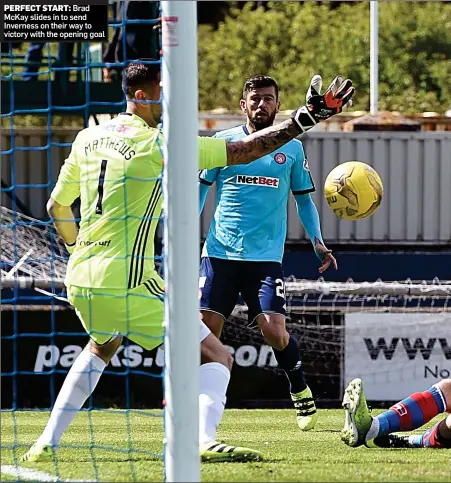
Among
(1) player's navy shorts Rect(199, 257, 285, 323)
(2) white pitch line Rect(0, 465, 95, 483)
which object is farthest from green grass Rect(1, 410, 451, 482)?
(1) player's navy shorts Rect(199, 257, 285, 323)

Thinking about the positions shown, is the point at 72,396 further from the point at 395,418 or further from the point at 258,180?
the point at 258,180

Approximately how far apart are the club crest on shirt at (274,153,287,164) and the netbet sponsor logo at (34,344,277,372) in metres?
4.02

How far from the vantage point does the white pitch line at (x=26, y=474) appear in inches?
215

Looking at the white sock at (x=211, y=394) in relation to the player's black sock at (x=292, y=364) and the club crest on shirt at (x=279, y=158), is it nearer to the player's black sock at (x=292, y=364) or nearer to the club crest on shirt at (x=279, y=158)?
the player's black sock at (x=292, y=364)

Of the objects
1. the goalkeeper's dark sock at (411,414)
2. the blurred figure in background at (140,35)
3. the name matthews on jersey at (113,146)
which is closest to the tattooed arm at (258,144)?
the name matthews on jersey at (113,146)

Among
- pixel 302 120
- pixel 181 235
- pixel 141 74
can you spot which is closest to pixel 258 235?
pixel 141 74

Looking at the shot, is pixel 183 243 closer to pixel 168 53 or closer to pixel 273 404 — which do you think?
pixel 168 53

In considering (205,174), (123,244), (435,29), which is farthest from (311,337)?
(435,29)

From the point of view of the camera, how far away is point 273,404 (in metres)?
11.9

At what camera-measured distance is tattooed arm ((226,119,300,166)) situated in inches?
216

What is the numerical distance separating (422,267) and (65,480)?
12126mm

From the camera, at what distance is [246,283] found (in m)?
7.97

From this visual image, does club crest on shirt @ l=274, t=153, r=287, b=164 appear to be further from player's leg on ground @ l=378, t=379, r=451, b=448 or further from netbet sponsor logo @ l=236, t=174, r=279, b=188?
player's leg on ground @ l=378, t=379, r=451, b=448

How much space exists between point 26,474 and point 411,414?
7.23 ft
